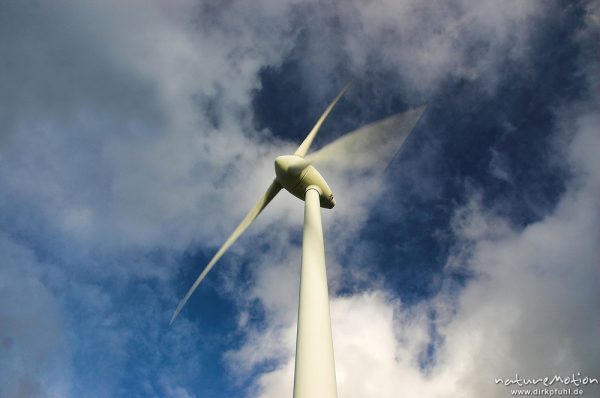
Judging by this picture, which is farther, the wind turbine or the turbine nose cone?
the turbine nose cone

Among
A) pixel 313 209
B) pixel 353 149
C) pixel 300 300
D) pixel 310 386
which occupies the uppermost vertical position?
pixel 353 149

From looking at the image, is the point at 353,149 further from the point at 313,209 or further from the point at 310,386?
the point at 310,386

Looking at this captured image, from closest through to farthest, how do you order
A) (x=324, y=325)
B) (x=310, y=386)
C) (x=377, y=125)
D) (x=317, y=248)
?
(x=310, y=386), (x=324, y=325), (x=317, y=248), (x=377, y=125)

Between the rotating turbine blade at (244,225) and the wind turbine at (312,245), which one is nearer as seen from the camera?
the wind turbine at (312,245)

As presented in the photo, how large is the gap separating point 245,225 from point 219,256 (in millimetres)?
2139

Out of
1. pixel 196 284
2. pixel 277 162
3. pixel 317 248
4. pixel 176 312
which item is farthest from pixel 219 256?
pixel 317 248

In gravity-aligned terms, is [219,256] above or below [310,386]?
above

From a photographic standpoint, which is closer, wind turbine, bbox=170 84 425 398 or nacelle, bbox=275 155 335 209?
wind turbine, bbox=170 84 425 398

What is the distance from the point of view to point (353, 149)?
16703 millimetres

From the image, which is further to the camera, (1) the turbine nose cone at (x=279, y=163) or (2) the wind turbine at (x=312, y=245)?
(1) the turbine nose cone at (x=279, y=163)

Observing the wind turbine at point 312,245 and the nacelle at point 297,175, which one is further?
the nacelle at point 297,175

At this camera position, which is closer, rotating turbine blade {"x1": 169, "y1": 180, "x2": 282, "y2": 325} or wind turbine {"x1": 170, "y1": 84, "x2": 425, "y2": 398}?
wind turbine {"x1": 170, "y1": 84, "x2": 425, "y2": 398}

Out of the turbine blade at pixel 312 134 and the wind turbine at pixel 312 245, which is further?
the turbine blade at pixel 312 134

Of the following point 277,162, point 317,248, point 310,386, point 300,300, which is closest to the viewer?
point 310,386
